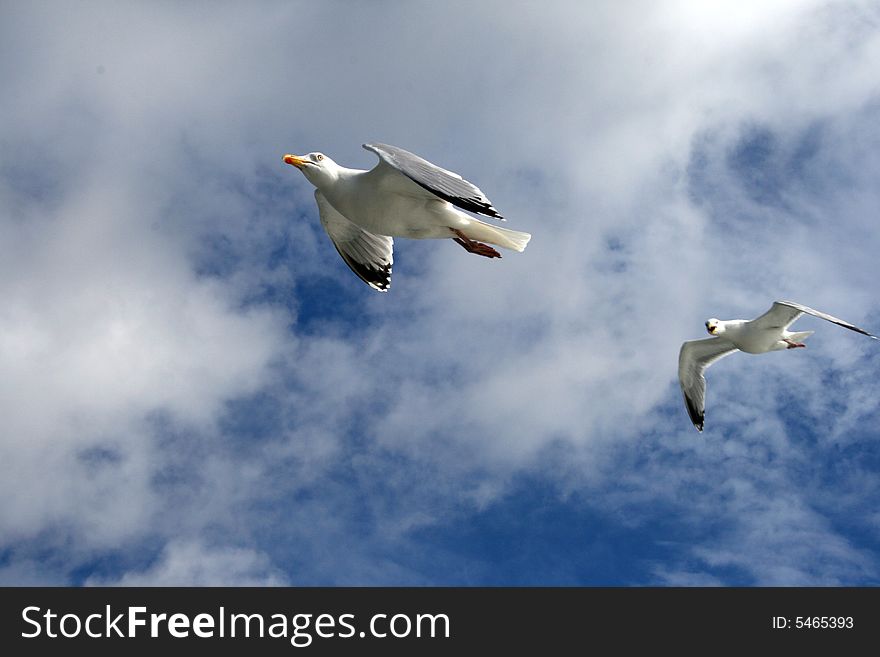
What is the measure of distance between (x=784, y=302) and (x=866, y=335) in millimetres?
2853

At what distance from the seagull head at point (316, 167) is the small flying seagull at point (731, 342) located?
332 inches

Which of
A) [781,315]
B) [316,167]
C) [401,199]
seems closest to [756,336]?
[781,315]

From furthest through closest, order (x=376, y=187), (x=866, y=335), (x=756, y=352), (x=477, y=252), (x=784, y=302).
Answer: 1. (x=756, y=352)
2. (x=784, y=302)
3. (x=866, y=335)
4. (x=477, y=252)
5. (x=376, y=187)

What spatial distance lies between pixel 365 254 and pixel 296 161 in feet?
9.43

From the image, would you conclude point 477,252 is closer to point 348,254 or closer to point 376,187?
point 376,187

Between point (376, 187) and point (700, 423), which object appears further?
point (700, 423)

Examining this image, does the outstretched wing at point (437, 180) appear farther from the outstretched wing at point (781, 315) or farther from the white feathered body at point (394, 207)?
the outstretched wing at point (781, 315)

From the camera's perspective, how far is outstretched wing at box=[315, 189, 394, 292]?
1467 centimetres

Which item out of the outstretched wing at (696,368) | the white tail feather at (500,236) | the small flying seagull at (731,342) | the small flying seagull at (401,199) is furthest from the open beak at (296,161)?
the outstretched wing at (696,368)

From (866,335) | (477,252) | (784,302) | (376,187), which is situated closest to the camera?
(376,187)
